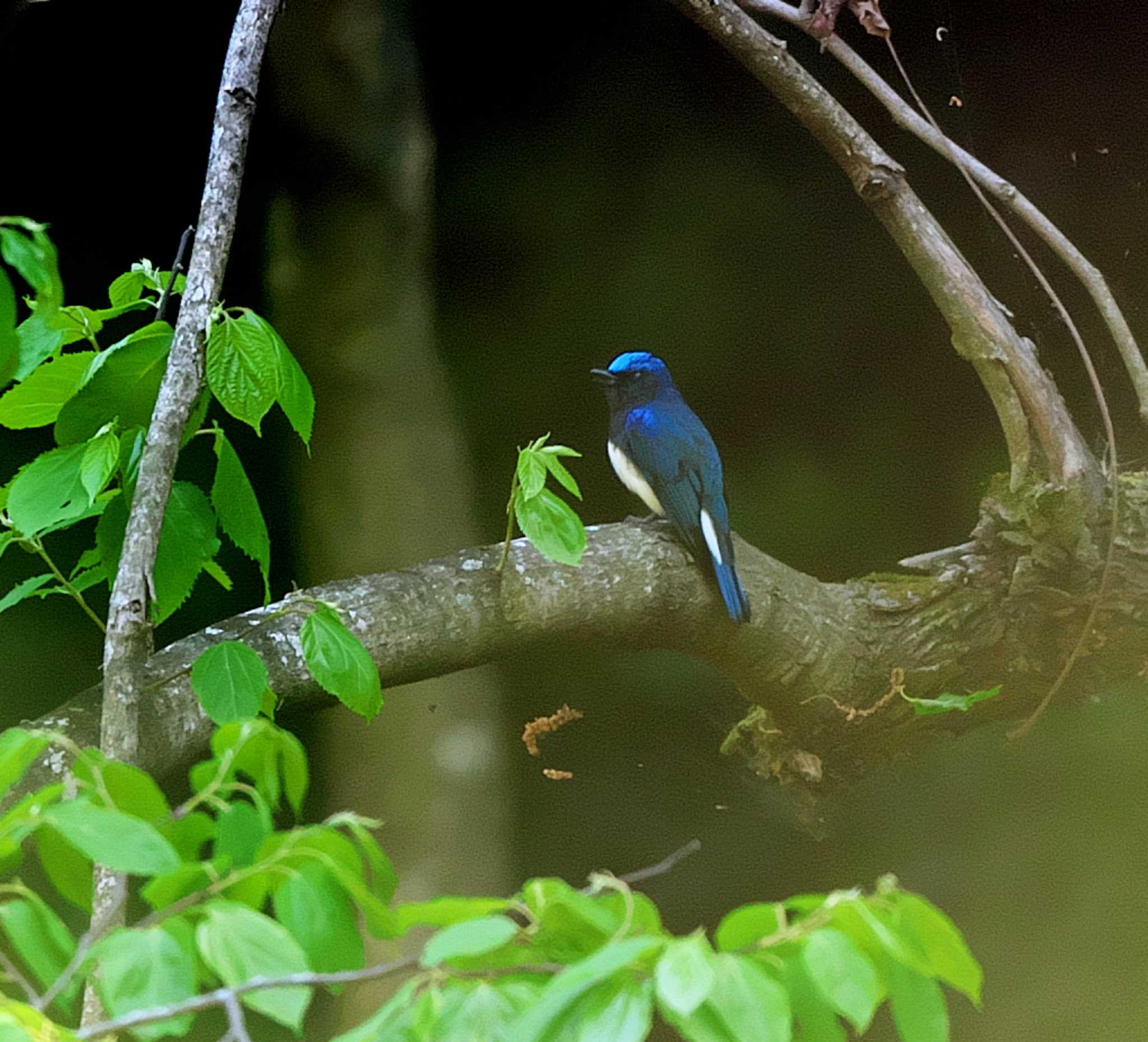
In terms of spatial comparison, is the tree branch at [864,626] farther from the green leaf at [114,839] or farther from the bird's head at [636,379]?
the green leaf at [114,839]

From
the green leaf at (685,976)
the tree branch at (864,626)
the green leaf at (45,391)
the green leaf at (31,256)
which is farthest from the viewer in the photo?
the tree branch at (864,626)

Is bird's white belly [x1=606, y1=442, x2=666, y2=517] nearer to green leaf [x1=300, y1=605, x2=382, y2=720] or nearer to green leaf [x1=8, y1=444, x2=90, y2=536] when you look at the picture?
green leaf [x1=300, y1=605, x2=382, y2=720]

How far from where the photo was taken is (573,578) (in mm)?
1190

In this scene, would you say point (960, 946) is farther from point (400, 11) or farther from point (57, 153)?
point (57, 153)

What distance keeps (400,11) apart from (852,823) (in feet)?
3.69

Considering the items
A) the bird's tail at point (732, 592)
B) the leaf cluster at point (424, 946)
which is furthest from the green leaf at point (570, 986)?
the bird's tail at point (732, 592)

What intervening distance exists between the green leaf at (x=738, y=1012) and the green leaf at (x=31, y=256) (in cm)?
40

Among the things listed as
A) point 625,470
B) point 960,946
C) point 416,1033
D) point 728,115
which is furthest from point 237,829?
point 728,115

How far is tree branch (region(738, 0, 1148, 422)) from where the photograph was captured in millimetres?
1316

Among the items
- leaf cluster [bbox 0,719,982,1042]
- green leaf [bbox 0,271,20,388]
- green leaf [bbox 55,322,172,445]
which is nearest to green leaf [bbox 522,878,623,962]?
leaf cluster [bbox 0,719,982,1042]

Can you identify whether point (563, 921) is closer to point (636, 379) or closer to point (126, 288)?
point (126, 288)

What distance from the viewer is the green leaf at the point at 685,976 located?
0.38 meters

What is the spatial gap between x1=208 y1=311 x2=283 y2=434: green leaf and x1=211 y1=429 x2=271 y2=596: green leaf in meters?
0.09

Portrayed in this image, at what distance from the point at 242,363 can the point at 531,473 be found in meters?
0.26
